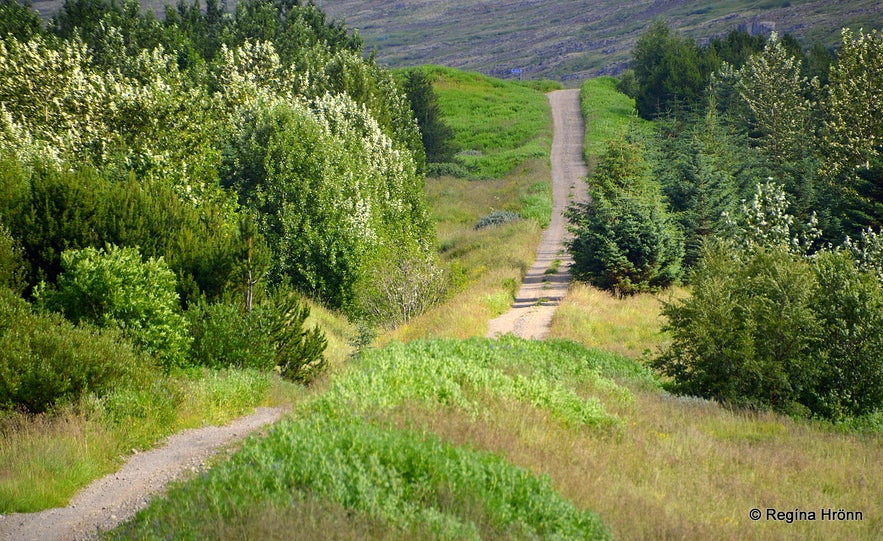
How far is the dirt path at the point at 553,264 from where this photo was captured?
26.2 meters

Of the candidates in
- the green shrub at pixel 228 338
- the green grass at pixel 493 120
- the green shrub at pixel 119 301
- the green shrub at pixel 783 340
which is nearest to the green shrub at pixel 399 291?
the green shrub at pixel 228 338

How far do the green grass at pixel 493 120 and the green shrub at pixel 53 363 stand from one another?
56.7 metres

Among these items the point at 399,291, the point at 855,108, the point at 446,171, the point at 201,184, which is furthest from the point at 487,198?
the point at 201,184

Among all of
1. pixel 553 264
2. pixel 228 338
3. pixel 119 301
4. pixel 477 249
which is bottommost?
pixel 477 249

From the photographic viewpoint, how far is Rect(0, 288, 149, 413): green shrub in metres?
12.4

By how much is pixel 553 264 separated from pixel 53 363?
27361 millimetres

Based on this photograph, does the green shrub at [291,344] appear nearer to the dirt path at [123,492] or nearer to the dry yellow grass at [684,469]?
the dirt path at [123,492]

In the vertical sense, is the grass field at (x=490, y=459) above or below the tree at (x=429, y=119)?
above

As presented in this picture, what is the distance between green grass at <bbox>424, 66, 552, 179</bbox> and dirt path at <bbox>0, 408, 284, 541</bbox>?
58689 mm

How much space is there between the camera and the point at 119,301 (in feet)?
51.9

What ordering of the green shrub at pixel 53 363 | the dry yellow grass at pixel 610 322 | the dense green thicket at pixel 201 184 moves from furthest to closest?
the dry yellow grass at pixel 610 322, the dense green thicket at pixel 201 184, the green shrub at pixel 53 363

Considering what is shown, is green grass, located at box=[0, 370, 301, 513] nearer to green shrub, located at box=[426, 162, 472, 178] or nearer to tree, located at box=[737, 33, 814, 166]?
tree, located at box=[737, 33, 814, 166]

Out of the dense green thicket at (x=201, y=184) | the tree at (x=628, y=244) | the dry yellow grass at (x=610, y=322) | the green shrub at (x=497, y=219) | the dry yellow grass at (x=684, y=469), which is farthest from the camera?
the green shrub at (x=497, y=219)

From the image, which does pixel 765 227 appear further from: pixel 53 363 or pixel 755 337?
pixel 53 363
